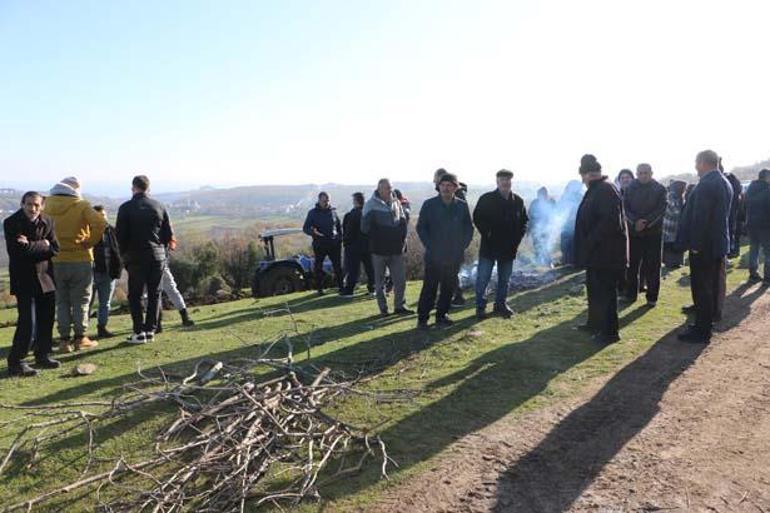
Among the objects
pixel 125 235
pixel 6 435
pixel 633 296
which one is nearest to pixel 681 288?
pixel 633 296

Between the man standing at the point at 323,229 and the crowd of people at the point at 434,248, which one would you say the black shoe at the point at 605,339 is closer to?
the crowd of people at the point at 434,248

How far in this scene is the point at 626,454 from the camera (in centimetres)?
392

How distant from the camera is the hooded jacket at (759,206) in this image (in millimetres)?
9586

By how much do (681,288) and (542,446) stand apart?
21.3ft

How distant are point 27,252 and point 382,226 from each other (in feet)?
13.6

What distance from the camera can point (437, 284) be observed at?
7.23m

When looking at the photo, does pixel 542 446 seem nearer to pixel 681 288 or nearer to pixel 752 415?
pixel 752 415

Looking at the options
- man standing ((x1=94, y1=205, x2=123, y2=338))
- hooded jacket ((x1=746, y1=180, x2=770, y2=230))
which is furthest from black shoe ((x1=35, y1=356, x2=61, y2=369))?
hooded jacket ((x1=746, y1=180, x2=770, y2=230))

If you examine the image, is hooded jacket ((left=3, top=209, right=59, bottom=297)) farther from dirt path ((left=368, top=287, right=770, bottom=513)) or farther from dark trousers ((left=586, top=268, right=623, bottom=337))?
dark trousers ((left=586, top=268, right=623, bottom=337))

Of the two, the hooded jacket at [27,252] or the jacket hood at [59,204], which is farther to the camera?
the jacket hood at [59,204]

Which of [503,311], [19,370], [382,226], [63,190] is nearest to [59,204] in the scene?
[63,190]

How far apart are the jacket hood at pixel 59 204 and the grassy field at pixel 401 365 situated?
1.63 meters

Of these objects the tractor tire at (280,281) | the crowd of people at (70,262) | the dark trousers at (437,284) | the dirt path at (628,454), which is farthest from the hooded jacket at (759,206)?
the crowd of people at (70,262)

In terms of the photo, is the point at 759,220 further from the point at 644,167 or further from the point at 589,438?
the point at 589,438
